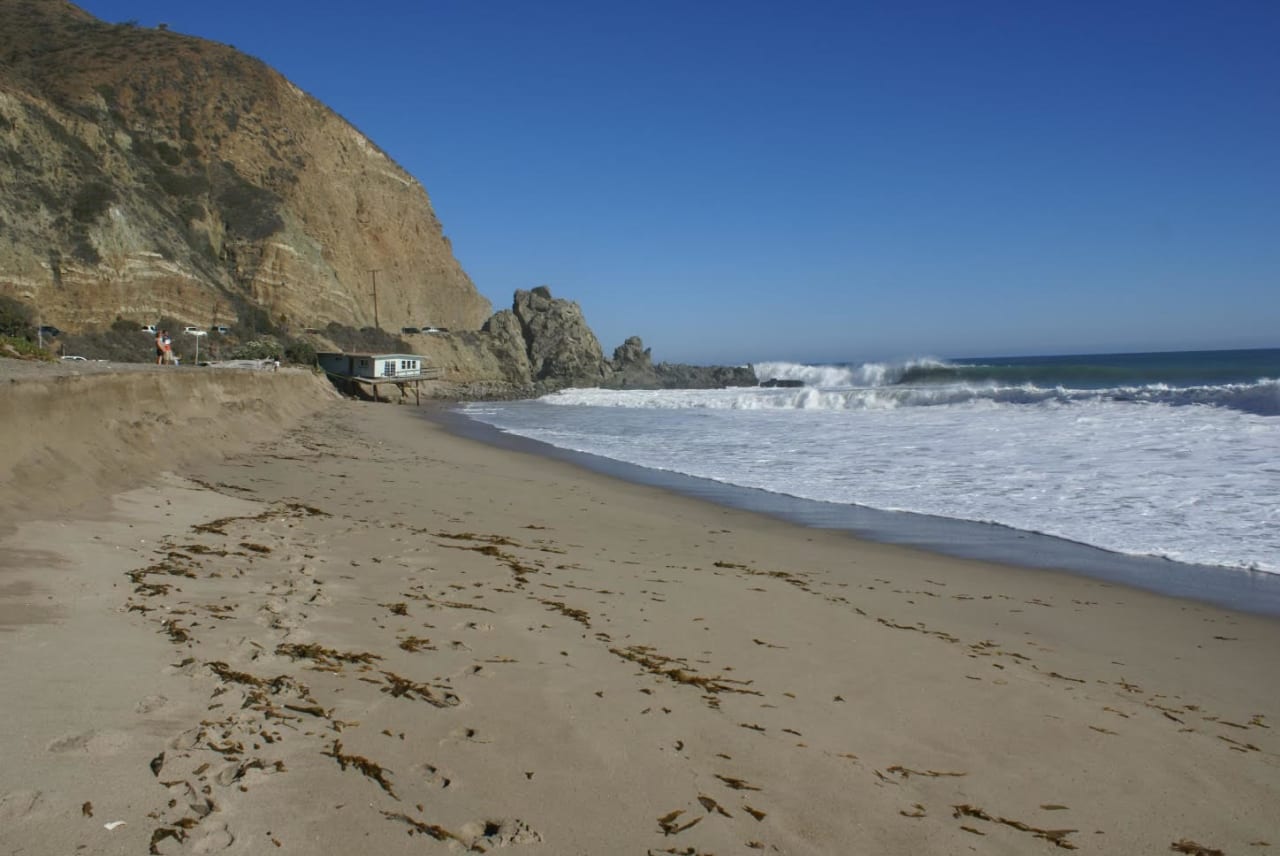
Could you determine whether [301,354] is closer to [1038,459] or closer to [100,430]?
[100,430]

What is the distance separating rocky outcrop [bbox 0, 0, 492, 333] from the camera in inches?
1248

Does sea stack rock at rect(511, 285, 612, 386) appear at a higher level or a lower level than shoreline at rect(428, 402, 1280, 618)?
higher

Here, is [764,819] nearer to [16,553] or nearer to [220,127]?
[16,553]

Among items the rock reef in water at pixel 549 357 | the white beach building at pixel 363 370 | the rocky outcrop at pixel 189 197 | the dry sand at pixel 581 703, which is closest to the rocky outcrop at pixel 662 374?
the rock reef in water at pixel 549 357

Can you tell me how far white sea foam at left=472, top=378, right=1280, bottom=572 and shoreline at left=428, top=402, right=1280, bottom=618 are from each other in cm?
33

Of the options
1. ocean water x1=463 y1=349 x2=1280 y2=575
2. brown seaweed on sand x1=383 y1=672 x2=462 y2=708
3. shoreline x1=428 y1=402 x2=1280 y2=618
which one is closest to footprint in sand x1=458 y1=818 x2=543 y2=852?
brown seaweed on sand x1=383 y1=672 x2=462 y2=708

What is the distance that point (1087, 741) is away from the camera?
11.7ft

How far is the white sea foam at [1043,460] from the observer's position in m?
8.96

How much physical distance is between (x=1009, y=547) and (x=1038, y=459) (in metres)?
6.33

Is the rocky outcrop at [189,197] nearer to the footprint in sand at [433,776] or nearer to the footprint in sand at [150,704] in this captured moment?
the footprint in sand at [150,704]

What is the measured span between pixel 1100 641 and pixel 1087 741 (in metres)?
2.04

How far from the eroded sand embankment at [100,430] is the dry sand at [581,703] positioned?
1.18 feet

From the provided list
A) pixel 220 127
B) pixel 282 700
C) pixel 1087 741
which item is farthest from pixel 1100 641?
pixel 220 127

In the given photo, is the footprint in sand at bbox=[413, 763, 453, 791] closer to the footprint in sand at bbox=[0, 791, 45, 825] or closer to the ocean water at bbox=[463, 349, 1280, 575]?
the footprint in sand at bbox=[0, 791, 45, 825]
